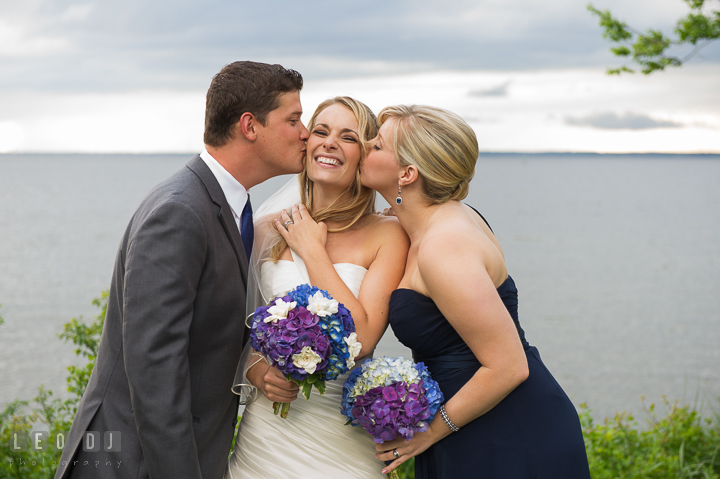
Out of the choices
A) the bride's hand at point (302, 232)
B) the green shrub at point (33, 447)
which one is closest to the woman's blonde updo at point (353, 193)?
the bride's hand at point (302, 232)

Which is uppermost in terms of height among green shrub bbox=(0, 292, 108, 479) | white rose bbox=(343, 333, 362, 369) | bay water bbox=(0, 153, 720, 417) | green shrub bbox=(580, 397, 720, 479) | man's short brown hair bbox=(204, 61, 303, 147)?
man's short brown hair bbox=(204, 61, 303, 147)

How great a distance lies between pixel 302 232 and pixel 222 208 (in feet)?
2.26

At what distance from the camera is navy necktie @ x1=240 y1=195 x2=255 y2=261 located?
3.14 meters

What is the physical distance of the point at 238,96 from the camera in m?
2.97

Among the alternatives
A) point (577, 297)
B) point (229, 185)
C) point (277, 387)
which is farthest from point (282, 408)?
point (577, 297)

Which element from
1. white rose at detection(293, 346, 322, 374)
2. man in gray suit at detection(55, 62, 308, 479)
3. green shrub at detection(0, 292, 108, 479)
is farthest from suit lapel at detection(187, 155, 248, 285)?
green shrub at detection(0, 292, 108, 479)

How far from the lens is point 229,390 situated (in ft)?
9.44

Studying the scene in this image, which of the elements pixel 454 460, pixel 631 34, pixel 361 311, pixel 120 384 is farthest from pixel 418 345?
pixel 631 34

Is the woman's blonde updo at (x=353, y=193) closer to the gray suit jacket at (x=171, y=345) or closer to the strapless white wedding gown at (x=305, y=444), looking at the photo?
the strapless white wedding gown at (x=305, y=444)

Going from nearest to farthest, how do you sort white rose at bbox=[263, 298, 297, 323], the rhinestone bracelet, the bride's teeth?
1. white rose at bbox=[263, 298, 297, 323]
2. the rhinestone bracelet
3. the bride's teeth

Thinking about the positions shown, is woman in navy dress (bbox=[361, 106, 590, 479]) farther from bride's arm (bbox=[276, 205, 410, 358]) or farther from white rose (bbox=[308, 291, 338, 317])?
white rose (bbox=[308, 291, 338, 317])

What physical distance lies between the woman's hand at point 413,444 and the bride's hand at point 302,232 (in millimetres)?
1121

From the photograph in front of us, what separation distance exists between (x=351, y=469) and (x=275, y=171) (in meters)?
1.76

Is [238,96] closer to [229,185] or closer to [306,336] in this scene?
[229,185]
